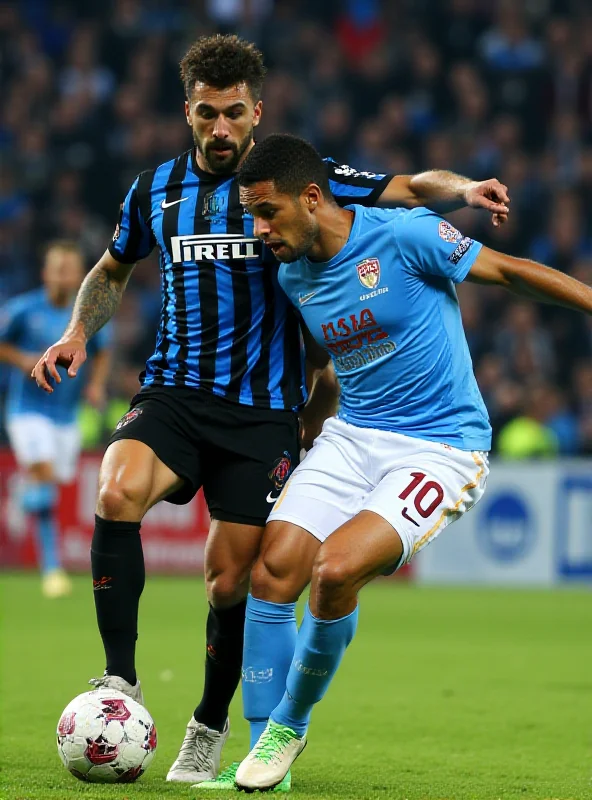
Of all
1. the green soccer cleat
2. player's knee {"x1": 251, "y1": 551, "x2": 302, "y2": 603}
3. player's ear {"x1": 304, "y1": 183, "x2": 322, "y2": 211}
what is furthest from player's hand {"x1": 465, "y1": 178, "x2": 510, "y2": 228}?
the green soccer cleat

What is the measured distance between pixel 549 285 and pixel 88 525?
9.22 m

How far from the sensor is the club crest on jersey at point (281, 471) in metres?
4.74

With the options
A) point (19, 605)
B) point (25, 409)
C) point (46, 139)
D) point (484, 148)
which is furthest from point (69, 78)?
point (19, 605)

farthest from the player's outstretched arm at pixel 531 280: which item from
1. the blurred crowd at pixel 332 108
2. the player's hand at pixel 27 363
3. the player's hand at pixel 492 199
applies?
the blurred crowd at pixel 332 108

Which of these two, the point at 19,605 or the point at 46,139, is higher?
the point at 46,139

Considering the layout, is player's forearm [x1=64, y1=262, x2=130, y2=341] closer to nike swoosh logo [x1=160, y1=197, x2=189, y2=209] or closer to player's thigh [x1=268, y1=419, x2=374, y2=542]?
nike swoosh logo [x1=160, y1=197, x2=189, y2=209]

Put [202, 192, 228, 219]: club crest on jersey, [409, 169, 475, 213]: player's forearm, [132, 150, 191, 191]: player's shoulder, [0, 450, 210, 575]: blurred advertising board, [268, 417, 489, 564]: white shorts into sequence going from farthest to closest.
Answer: [0, 450, 210, 575]: blurred advertising board → [132, 150, 191, 191]: player's shoulder → [202, 192, 228, 219]: club crest on jersey → [409, 169, 475, 213]: player's forearm → [268, 417, 489, 564]: white shorts

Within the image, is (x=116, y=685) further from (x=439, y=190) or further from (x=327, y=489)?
(x=439, y=190)

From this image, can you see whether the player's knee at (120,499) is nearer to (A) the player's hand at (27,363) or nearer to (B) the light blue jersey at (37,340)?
(A) the player's hand at (27,363)

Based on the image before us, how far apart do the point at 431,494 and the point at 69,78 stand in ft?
44.4

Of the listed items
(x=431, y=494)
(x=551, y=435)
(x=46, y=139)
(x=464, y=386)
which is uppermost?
(x=46, y=139)

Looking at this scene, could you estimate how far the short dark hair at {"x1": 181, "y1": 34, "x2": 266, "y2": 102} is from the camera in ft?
15.2

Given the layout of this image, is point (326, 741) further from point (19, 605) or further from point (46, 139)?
point (46, 139)

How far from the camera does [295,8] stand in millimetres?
17750
